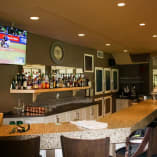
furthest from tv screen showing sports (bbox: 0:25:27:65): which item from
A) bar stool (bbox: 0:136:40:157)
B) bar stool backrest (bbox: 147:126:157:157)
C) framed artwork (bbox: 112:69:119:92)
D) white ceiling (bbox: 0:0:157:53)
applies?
framed artwork (bbox: 112:69:119:92)

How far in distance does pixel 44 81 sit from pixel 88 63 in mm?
2473

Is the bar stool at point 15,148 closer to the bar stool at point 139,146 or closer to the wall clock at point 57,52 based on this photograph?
the bar stool at point 139,146

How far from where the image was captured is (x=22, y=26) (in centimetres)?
399

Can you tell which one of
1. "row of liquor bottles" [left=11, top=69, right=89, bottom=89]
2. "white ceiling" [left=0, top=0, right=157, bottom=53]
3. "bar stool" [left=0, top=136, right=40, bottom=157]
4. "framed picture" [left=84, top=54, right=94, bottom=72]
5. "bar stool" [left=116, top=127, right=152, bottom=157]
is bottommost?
"bar stool" [left=116, top=127, right=152, bottom=157]

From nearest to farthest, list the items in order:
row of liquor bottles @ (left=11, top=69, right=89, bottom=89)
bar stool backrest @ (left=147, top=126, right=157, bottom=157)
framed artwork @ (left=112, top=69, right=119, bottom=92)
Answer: bar stool backrest @ (left=147, top=126, right=157, bottom=157)
row of liquor bottles @ (left=11, top=69, right=89, bottom=89)
framed artwork @ (left=112, top=69, right=119, bottom=92)

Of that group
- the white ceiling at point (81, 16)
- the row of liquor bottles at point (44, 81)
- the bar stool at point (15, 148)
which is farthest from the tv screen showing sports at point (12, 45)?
the bar stool at point (15, 148)

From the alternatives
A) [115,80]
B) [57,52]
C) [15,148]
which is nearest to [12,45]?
[57,52]

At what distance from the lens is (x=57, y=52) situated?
5.41 metres

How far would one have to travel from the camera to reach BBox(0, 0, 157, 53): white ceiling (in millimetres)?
2830

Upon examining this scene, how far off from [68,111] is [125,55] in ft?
14.5

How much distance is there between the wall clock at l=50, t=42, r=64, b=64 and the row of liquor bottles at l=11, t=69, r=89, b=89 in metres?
0.37

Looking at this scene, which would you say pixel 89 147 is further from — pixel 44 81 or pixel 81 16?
pixel 44 81

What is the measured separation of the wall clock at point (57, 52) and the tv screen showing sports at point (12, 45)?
1047 mm

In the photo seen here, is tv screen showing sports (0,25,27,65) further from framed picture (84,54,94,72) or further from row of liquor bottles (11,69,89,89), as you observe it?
framed picture (84,54,94,72)
